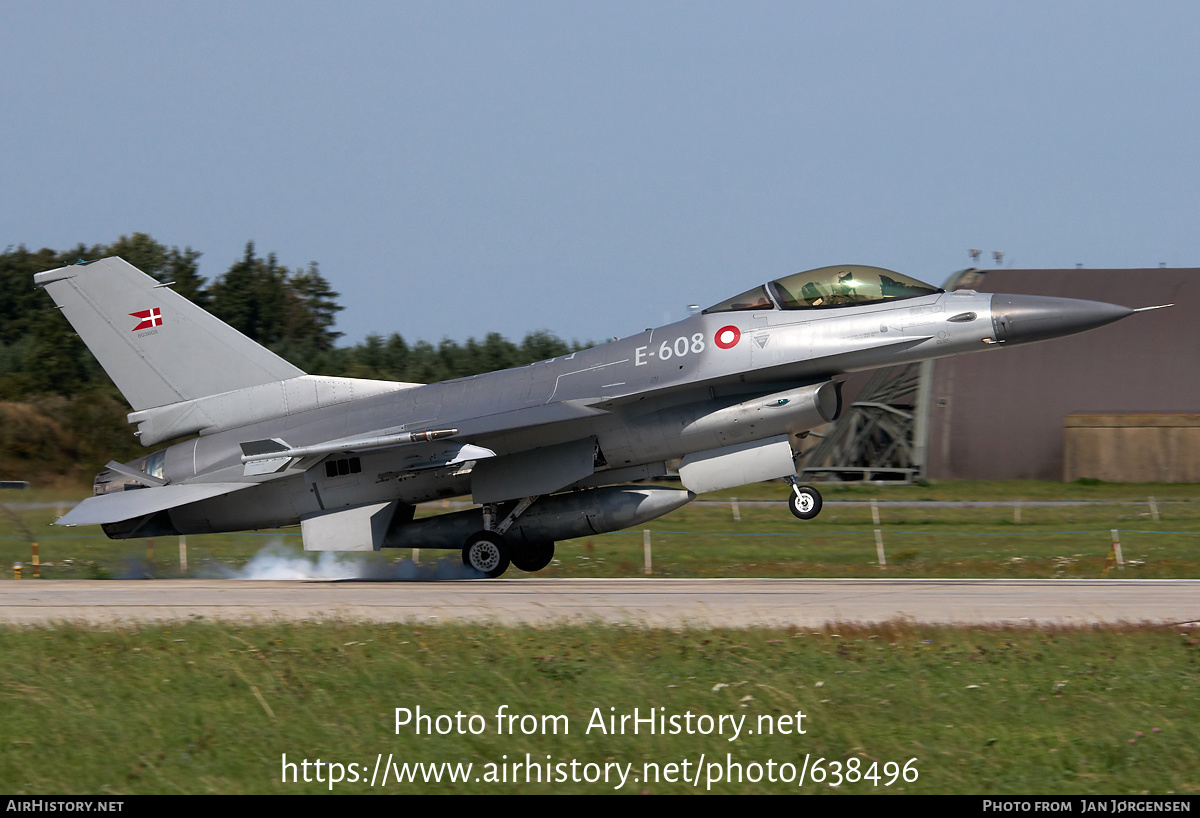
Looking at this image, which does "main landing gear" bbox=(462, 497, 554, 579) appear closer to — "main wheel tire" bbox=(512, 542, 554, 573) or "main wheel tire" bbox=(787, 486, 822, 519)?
"main wheel tire" bbox=(512, 542, 554, 573)

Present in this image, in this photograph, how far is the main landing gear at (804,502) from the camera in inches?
597

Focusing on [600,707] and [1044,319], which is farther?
[1044,319]

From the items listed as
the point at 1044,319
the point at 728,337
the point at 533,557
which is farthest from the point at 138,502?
the point at 1044,319

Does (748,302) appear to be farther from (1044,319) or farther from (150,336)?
(150,336)

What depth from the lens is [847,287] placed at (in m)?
15.7

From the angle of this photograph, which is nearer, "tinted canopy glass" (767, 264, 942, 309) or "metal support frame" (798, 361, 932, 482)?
"tinted canopy glass" (767, 264, 942, 309)

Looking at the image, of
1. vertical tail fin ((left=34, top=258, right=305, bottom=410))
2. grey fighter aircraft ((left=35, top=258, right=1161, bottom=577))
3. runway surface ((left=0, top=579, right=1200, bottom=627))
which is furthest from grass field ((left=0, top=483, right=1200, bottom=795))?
vertical tail fin ((left=34, top=258, right=305, bottom=410))

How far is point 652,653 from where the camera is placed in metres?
9.77

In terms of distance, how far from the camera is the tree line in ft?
156

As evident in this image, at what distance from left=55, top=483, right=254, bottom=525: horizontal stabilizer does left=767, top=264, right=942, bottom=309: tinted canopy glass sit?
8.48 metres

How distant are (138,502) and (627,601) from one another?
26.0 feet

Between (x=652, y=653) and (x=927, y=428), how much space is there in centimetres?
3245

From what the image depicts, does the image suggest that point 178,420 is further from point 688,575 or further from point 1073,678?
point 1073,678

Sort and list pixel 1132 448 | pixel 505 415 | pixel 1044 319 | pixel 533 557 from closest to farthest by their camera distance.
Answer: pixel 1044 319 < pixel 505 415 < pixel 533 557 < pixel 1132 448
